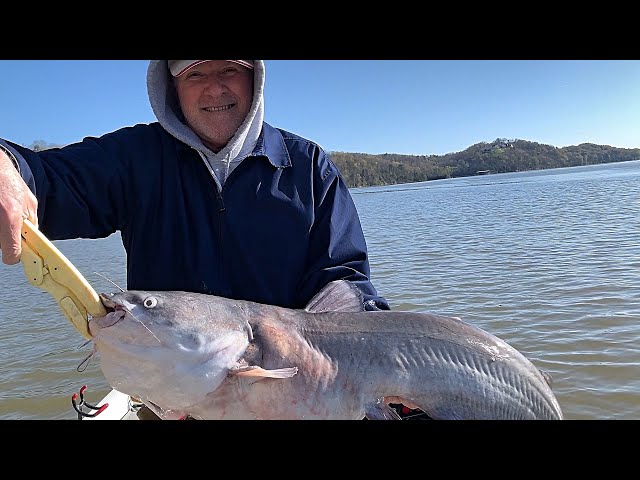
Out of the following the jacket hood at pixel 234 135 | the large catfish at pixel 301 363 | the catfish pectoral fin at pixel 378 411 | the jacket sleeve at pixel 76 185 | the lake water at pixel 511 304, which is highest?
the jacket hood at pixel 234 135

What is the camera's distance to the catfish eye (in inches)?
87.4

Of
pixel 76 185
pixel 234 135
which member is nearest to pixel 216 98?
pixel 234 135

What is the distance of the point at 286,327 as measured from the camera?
8.11 feet

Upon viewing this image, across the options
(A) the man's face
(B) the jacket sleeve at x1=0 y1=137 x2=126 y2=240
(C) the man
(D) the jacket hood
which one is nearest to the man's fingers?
(B) the jacket sleeve at x1=0 y1=137 x2=126 y2=240

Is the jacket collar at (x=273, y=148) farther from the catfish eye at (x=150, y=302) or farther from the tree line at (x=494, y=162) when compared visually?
the tree line at (x=494, y=162)

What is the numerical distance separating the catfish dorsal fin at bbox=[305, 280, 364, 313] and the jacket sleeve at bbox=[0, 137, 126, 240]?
1.53 m

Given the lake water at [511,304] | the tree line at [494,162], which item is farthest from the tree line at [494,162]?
the lake water at [511,304]

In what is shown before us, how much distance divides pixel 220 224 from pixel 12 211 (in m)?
1.49

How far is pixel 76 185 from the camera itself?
3180mm

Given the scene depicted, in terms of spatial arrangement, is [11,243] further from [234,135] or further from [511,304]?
[511,304]

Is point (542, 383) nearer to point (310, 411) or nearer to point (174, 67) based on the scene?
point (310, 411)

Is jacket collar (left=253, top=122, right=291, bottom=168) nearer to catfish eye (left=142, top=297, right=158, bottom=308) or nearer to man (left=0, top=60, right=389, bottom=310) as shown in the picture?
man (left=0, top=60, right=389, bottom=310)

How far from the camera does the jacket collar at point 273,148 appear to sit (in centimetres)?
358
